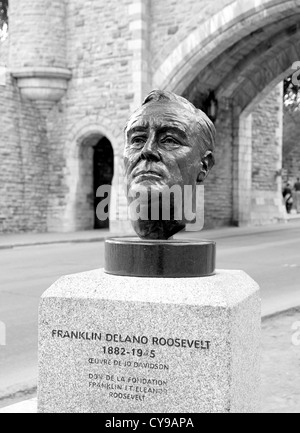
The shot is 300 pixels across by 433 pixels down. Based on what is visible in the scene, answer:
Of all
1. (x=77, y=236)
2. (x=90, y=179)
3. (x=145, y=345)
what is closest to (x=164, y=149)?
(x=145, y=345)

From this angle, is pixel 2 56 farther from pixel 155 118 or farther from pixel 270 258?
pixel 155 118

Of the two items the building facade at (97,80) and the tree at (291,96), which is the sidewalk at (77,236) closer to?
the building facade at (97,80)

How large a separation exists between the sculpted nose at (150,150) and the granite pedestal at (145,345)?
63 cm

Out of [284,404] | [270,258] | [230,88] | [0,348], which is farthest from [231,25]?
[284,404]

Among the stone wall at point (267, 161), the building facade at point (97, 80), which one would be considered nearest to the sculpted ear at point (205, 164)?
the building facade at point (97, 80)

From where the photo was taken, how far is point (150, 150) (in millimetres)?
3400

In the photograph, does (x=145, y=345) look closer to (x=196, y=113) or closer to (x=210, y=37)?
(x=196, y=113)

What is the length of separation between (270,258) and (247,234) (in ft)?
18.3

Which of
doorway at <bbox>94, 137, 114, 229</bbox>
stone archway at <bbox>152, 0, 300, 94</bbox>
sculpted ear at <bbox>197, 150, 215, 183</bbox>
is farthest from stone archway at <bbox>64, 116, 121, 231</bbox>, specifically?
sculpted ear at <bbox>197, 150, 215, 183</bbox>

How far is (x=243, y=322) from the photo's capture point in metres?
3.22

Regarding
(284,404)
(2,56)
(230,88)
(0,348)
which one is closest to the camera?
(284,404)

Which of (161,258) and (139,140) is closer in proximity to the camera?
(161,258)

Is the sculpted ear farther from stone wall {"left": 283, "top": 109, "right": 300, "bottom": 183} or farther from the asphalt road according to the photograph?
stone wall {"left": 283, "top": 109, "right": 300, "bottom": 183}

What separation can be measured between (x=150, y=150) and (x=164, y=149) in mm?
77
